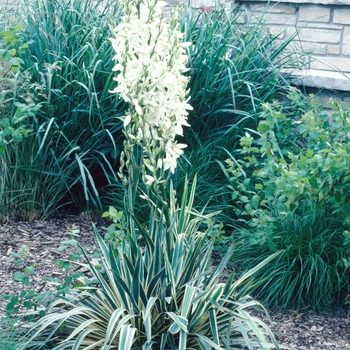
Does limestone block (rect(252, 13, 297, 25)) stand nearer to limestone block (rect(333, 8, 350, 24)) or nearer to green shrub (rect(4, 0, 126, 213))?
limestone block (rect(333, 8, 350, 24))

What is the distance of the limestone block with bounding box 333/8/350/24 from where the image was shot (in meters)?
5.75

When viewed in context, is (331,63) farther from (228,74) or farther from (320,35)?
(228,74)

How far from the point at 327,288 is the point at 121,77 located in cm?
196

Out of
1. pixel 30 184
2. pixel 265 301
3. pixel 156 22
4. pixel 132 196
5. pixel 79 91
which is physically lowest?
pixel 265 301

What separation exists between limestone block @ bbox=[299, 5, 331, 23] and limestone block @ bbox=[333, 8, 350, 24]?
6 cm

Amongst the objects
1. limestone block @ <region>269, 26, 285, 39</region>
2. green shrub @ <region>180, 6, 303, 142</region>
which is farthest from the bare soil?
limestone block @ <region>269, 26, 285, 39</region>

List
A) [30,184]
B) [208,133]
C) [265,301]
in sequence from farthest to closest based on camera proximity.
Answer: [208,133]
[30,184]
[265,301]

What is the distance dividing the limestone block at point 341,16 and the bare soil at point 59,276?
2.97 metres

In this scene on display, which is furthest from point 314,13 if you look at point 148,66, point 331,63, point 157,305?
point 157,305

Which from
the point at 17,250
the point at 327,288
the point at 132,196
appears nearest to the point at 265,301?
the point at 327,288

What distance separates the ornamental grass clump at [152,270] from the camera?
2.52 m

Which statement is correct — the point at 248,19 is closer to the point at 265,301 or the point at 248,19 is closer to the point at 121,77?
the point at 265,301

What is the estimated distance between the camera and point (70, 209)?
4.98m

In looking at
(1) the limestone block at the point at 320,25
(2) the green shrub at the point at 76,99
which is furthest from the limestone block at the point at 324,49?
(2) the green shrub at the point at 76,99
